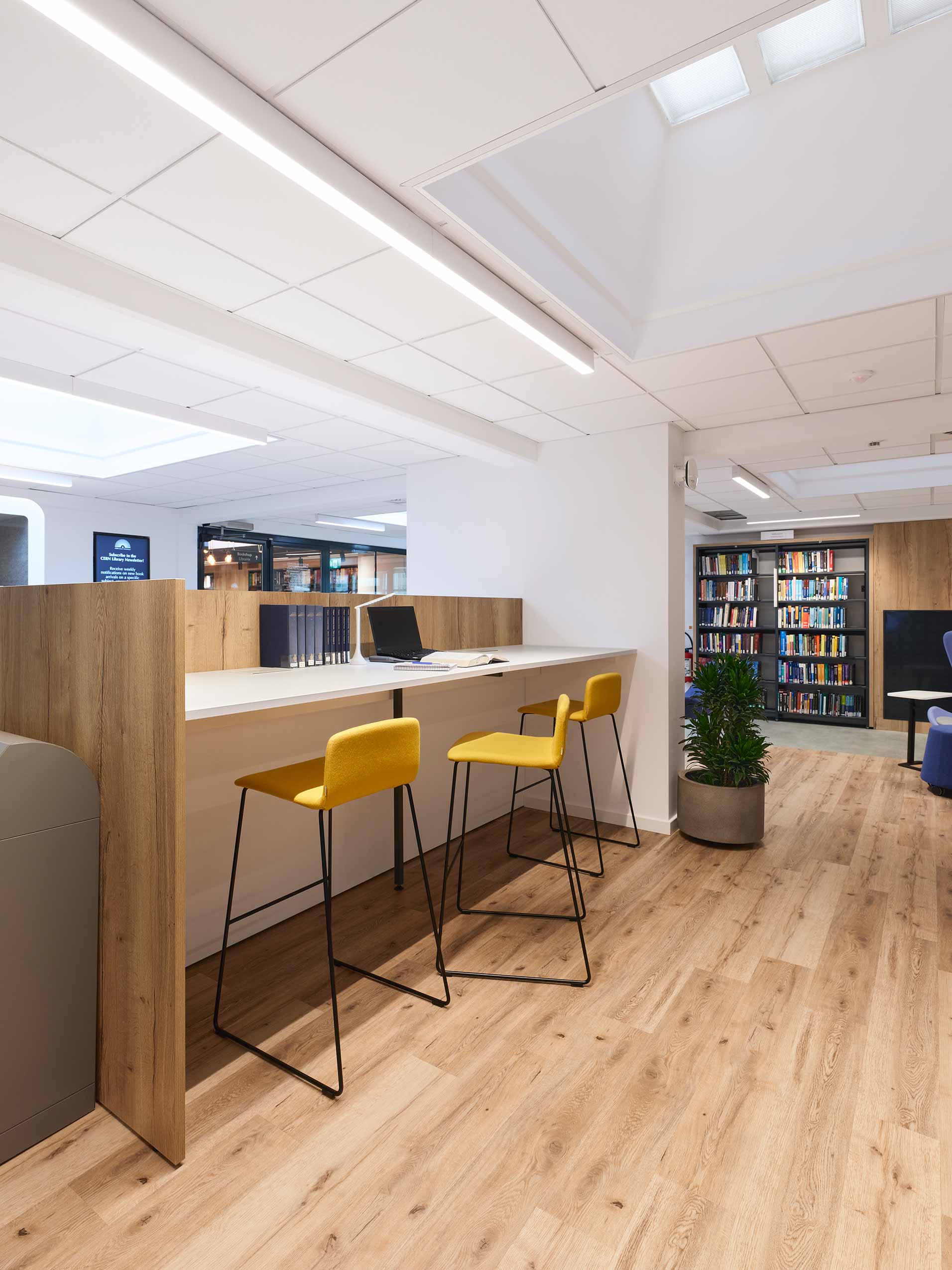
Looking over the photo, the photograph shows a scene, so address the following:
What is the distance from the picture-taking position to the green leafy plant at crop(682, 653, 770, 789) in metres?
3.87

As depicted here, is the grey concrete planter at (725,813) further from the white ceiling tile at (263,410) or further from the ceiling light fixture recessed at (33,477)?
the ceiling light fixture recessed at (33,477)

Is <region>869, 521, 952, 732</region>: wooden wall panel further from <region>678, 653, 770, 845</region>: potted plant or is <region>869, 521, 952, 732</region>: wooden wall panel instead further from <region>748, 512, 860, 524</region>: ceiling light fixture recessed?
<region>678, 653, 770, 845</region>: potted plant

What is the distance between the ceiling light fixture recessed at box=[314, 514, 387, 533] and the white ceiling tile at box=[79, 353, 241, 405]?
4039 millimetres

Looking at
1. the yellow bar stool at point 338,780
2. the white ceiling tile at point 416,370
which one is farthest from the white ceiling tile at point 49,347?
the yellow bar stool at point 338,780

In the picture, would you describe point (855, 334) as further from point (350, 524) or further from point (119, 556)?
point (119, 556)

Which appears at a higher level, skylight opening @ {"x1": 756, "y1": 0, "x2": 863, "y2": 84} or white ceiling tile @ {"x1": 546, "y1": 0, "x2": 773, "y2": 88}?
skylight opening @ {"x1": 756, "y1": 0, "x2": 863, "y2": 84}

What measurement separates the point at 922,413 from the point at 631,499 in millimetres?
1605

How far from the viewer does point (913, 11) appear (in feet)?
6.91

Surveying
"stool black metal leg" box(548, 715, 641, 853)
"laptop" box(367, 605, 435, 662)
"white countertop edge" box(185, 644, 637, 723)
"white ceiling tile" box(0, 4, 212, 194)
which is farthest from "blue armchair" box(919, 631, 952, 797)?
"white ceiling tile" box(0, 4, 212, 194)

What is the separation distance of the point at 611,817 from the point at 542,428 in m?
2.47

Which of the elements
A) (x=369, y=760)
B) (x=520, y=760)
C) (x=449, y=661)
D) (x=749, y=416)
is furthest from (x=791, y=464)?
(x=369, y=760)

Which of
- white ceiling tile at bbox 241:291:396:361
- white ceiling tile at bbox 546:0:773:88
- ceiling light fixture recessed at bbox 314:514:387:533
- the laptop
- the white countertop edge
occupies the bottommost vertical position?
the white countertop edge

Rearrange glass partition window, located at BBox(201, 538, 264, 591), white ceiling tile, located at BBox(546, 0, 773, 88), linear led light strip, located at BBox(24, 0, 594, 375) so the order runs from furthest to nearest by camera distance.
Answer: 1. glass partition window, located at BBox(201, 538, 264, 591)
2. white ceiling tile, located at BBox(546, 0, 773, 88)
3. linear led light strip, located at BBox(24, 0, 594, 375)

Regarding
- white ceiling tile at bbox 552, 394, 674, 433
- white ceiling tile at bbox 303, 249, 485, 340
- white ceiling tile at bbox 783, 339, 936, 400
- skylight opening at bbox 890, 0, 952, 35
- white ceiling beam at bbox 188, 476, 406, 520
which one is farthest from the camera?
white ceiling beam at bbox 188, 476, 406, 520
